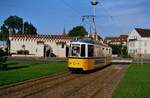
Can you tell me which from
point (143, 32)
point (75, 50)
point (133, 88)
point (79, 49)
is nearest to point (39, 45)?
point (143, 32)

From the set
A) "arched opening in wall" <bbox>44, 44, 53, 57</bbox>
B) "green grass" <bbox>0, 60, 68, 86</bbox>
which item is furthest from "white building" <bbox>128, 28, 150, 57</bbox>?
"green grass" <bbox>0, 60, 68, 86</bbox>

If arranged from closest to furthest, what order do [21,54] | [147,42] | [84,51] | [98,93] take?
[98,93] < [84,51] < [21,54] < [147,42]

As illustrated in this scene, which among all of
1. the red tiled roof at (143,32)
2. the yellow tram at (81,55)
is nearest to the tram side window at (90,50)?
the yellow tram at (81,55)

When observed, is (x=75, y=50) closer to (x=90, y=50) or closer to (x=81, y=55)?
(x=81, y=55)

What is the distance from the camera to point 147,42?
134250 millimetres

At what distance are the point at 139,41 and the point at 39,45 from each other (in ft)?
152

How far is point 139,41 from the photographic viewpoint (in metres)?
136

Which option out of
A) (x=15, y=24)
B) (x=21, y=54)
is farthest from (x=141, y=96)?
(x=15, y=24)

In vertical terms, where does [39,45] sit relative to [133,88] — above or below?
above

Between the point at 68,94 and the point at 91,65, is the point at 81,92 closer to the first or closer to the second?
the point at 68,94

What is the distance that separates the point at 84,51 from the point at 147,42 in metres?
103

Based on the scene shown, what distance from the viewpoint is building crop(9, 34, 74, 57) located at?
10175 cm

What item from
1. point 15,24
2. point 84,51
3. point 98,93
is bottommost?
point 98,93

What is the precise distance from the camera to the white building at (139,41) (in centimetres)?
13450
